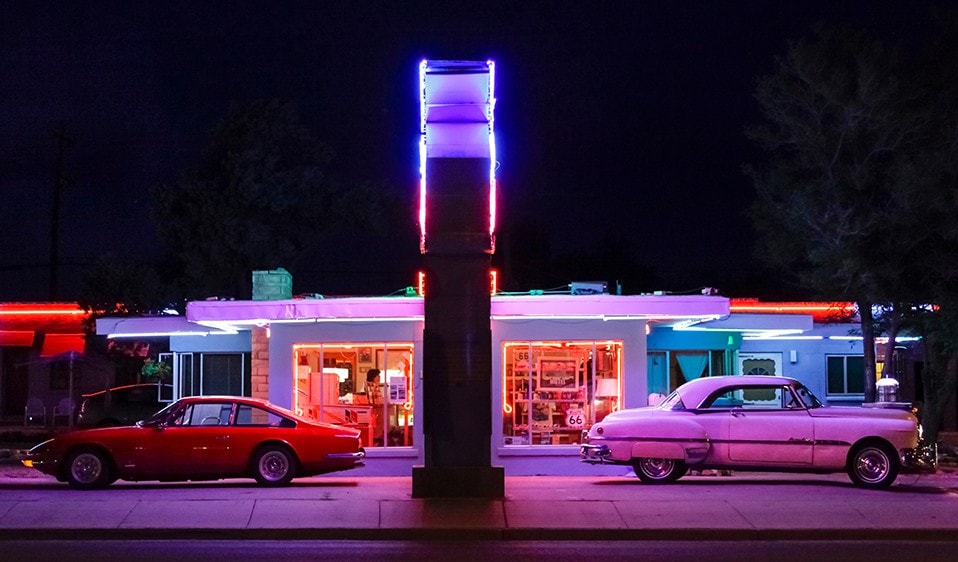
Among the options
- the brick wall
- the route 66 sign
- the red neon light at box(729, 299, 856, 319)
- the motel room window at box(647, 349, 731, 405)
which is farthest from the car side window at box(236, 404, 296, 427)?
the red neon light at box(729, 299, 856, 319)

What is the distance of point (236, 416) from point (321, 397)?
3909 millimetres

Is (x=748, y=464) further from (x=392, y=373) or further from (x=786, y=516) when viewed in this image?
Result: (x=392, y=373)

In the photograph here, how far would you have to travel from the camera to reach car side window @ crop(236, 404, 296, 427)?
693 inches

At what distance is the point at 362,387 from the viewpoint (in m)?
21.4

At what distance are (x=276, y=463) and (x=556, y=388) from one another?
5848 mm

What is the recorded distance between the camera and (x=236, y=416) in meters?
17.7

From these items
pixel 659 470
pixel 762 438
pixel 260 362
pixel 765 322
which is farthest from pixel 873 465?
pixel 260 362

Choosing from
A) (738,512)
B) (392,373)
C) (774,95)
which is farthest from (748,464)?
(774,95)

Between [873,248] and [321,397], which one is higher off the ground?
[873,248]

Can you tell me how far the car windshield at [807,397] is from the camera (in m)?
17.5

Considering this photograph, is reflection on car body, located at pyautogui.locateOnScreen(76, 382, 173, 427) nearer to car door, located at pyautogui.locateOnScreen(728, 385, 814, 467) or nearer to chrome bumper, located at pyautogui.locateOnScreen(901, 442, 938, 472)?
car door, located at pyautogui.locateOnScreen(728, 385, 814, 467)

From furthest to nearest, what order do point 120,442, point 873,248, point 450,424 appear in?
1. point 873,248
2. point 120,442
3. point 450,424

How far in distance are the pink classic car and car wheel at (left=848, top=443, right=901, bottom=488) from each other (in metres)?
0.01

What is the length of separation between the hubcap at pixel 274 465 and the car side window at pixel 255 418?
47 cm
